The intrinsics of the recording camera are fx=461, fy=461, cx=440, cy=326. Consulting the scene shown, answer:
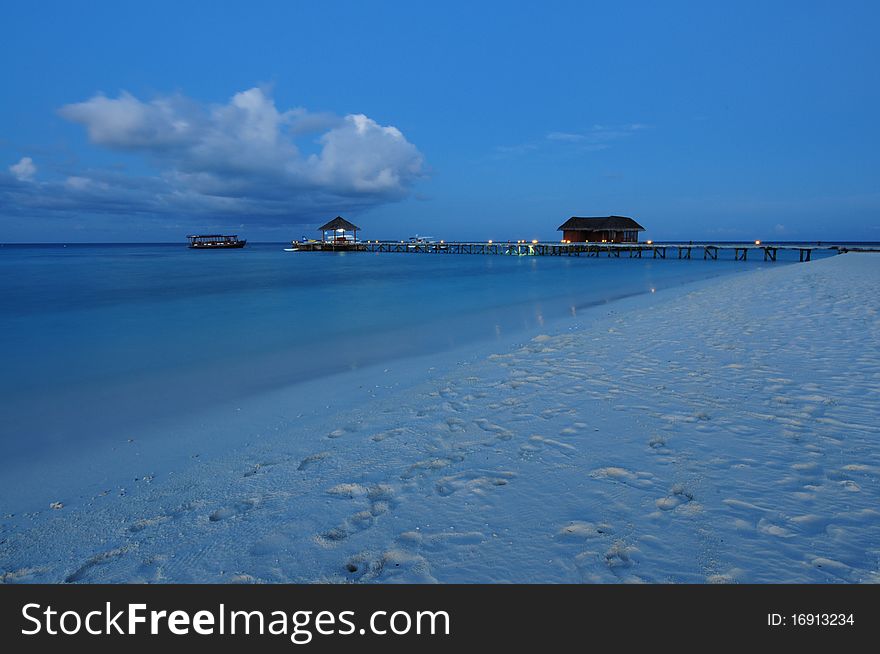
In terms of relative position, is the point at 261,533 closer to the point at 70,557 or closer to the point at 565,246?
the point at 70,557

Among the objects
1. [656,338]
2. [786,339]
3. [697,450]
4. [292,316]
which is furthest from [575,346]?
[292,316]

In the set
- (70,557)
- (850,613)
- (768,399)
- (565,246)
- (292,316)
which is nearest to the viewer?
(850,613)

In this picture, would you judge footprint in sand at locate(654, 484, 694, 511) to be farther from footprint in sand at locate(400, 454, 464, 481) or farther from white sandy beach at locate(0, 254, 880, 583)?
footprint in sand at locate(400, 454, 464, 481)

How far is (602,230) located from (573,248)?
180 inches

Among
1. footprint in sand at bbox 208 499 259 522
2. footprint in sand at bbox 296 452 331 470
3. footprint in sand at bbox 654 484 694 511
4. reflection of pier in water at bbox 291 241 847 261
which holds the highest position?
reflection of pier in water at bbox 291 241 847 261

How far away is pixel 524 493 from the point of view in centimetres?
326

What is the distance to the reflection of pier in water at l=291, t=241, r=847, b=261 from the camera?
2108 inches

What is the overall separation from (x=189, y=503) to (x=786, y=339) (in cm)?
847

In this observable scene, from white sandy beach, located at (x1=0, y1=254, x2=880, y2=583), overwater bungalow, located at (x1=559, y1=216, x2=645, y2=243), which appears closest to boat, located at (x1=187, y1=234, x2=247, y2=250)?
overwater bungalow, located at (x1=559, y1=216, x2=645, y2=243)

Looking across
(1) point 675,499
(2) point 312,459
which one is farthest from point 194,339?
(1) point 675,499

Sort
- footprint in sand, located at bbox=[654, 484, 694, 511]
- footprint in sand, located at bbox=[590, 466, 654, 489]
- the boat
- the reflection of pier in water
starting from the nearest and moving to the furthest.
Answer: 1. footprint in sand, located at bbox=[654, 484, 694, 511]
2. footprint in sand, located at bbox=[590, 466, 654, 489]
3. the reflection of pier in water
4. the boat

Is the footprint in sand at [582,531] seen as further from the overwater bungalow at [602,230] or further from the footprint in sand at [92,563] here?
the overwater bungalow at [602,230]

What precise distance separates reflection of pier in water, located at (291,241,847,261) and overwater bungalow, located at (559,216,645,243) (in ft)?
5.78

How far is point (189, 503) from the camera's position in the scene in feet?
11.8
